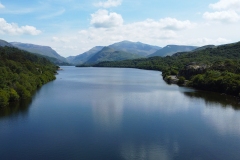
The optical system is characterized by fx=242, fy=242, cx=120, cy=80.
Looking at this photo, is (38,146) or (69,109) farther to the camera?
→ (69,109)

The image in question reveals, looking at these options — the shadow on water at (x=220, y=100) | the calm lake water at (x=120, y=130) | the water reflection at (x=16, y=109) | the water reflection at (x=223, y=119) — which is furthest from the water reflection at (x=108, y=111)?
the shadow on water at (x=220, y=100)

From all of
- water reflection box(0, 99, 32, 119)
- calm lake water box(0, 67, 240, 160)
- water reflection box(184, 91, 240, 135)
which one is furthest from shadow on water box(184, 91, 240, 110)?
water reflection box(0, 99, 32, 119)

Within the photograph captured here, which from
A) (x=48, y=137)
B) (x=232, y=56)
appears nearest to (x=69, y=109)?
(x=48, y=137)

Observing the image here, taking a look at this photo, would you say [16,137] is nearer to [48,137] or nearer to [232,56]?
[48,137]

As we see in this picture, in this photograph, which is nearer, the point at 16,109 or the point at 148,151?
the point at 148,151

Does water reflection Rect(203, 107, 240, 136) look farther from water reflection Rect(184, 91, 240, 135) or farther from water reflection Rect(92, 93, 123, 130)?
water reflection Rect(92, 93, 123, 130)

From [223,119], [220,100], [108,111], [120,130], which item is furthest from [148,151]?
[220,100]

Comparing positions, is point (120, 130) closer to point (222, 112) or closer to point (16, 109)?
point (222, 112)

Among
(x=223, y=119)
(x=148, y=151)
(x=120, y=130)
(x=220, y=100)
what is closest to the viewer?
(x=148, y=151)
